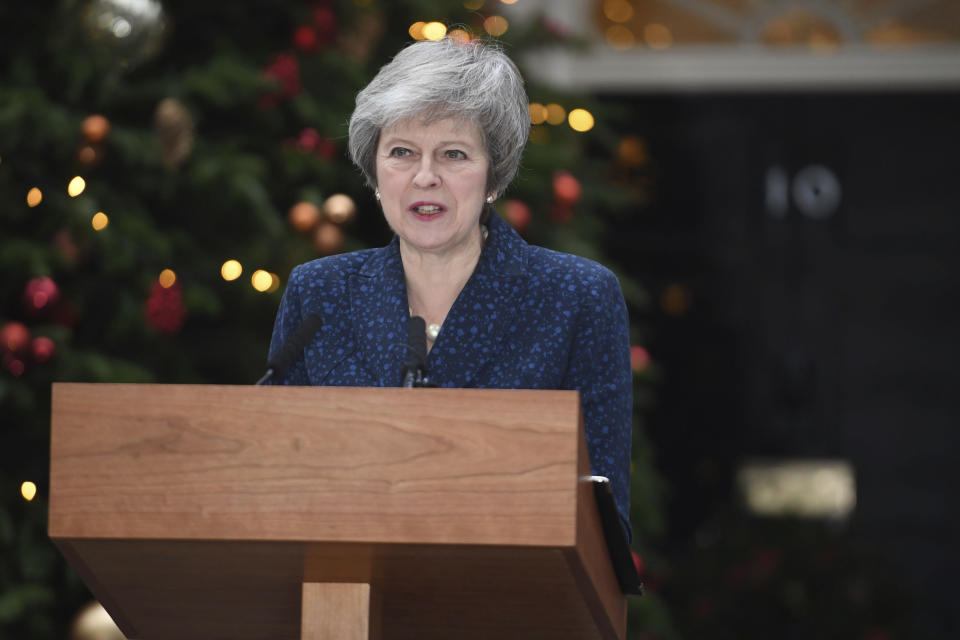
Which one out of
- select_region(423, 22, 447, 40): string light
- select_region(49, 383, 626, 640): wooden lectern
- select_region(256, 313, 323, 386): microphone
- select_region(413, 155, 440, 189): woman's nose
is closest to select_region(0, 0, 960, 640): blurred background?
select_region(423, 22, 447, 40): string light

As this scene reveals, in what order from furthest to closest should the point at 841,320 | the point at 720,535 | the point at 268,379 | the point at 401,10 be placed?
the point at 841,320, the point at 720,535, the point at 401,10, the point at 268,379

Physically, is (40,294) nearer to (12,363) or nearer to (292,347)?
(12,363)

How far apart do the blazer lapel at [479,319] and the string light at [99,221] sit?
145 centimetres

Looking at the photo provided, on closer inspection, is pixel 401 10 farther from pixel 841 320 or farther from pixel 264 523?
pixel 264 523

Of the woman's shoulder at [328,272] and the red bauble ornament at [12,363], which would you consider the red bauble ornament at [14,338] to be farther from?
the woman's shoulder at [328,272]

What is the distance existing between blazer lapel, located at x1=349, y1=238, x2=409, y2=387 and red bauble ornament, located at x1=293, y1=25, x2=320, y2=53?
6.08 feet

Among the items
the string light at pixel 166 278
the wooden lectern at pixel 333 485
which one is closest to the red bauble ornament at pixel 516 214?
the string light at pixel 166 278

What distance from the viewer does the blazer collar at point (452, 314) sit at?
1903 mm

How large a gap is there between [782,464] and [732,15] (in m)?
1.66

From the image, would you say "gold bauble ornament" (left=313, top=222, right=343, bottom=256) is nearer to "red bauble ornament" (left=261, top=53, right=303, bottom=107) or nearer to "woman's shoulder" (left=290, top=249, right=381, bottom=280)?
"red bauble ornament" (left=261, top=53, right=303, bottom=107)

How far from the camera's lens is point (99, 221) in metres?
3.21

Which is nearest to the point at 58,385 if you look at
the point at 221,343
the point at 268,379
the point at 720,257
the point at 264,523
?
the point at 264,523

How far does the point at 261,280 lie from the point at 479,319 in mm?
1583

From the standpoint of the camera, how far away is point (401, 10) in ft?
13.7
